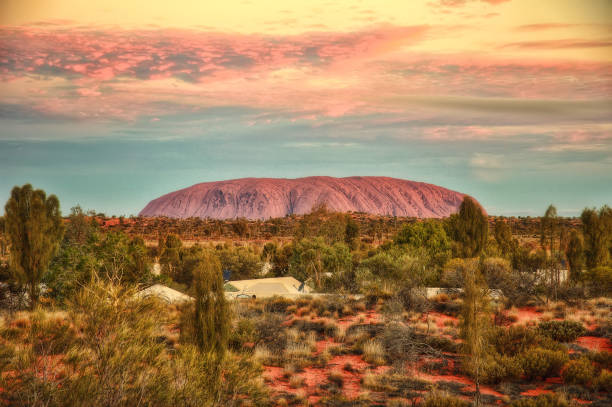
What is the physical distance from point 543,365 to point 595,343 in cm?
490

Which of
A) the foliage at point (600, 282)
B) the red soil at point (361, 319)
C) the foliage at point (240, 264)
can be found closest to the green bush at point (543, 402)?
the red soil at point (361, 319)

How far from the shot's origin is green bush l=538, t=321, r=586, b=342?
59.7 ft

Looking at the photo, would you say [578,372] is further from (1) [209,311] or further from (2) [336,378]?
(1) [209,311]

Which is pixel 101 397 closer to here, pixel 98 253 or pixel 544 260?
pixel 98 253

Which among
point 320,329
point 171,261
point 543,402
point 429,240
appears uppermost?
point 429,240

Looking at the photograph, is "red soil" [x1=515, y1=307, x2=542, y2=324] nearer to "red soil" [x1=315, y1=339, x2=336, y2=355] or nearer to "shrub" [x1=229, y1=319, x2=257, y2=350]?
"red soil" [x1=315, y1=339, x2=336, y2=355]

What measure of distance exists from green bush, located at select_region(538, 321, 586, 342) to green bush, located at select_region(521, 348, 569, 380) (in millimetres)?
3700

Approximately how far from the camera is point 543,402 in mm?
11297

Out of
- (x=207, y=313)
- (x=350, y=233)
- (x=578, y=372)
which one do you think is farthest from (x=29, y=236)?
(x=350, y=233)


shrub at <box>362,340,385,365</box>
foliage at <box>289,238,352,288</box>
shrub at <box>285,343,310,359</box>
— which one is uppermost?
foliage at <box>289,238,352,288</box>

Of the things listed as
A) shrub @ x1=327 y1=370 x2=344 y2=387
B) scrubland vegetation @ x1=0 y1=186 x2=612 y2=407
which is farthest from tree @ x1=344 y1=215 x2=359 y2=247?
shrub @ x1=327 y1=370 x2=344 y2=387

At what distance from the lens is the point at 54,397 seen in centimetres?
740

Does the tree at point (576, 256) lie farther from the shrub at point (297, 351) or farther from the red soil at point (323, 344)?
the shrub at point (297, 351)

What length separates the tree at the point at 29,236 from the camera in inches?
848
